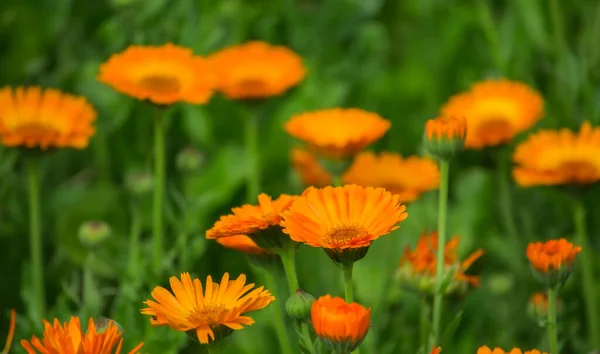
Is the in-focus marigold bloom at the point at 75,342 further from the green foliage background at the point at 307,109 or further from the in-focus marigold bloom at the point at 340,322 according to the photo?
the green foliage background at the point at 307,109

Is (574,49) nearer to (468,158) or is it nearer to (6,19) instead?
(468,158)

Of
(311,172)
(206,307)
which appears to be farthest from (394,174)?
(206,307)

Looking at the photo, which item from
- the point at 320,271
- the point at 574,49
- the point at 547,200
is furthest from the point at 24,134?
the point at 574,49

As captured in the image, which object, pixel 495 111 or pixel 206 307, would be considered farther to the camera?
pixel 495 111

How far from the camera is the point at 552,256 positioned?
2.69ft

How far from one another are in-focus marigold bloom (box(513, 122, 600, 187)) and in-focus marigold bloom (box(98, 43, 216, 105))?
401 mm

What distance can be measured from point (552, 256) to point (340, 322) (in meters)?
0.24

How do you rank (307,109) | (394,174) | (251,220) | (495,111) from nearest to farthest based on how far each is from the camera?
(251,220) < (394,174) < (495,111) < (307,109)

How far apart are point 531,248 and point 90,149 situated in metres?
1.03

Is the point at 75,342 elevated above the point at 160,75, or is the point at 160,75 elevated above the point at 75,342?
the point at 160,75

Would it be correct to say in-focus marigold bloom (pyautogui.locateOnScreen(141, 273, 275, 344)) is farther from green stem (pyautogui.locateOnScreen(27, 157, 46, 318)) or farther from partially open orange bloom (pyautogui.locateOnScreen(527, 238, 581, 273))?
green stem (pyautogui.locateOnScreen(27, 157, 46, 318))

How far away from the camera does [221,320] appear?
2.29 ft

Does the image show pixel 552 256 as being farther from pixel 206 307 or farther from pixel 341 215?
pixel 206 307

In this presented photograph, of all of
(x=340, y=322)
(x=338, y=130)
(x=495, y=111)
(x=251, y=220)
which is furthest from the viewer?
(x=495, y=111)
